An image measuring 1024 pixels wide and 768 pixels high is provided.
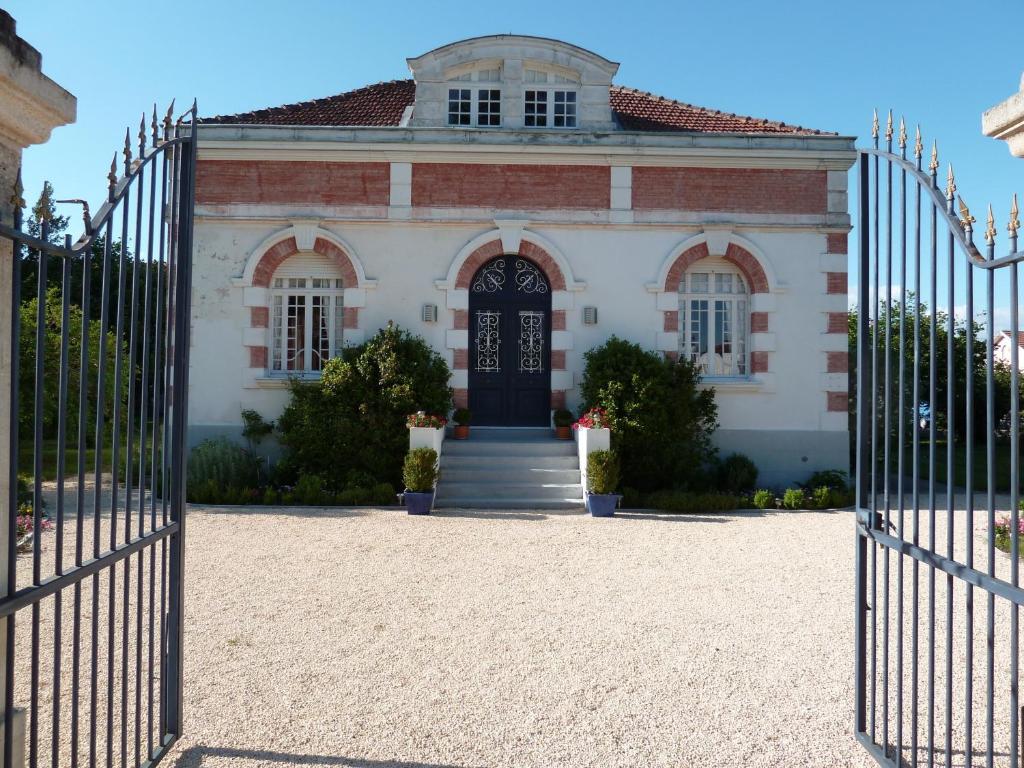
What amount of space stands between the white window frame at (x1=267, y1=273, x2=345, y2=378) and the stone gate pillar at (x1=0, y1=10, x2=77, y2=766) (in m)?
10.3

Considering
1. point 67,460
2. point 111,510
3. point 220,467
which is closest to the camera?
point 111,510

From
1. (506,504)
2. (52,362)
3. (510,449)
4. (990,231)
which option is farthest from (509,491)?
(990,231)

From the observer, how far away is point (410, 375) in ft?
38.9

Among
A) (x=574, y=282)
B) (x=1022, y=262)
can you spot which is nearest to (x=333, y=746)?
(x=1022, y=262)

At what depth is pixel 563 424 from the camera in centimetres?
1239

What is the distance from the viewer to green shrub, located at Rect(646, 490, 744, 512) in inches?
432

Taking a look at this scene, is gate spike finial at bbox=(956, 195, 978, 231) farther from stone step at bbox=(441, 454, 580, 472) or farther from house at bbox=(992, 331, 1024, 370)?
stone step at bbox=(441, 454, 580, 472)

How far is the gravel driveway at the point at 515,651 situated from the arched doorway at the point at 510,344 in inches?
168

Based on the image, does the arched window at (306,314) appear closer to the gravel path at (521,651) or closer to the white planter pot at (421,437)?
the white planter pot at (421,437)

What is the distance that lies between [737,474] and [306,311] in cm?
707

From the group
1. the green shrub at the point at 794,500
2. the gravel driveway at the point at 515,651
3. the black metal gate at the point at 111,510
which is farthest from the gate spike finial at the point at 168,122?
the green shrub at the point at 794,500

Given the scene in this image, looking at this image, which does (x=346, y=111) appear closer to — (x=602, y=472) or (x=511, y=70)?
(x=511, y=70)

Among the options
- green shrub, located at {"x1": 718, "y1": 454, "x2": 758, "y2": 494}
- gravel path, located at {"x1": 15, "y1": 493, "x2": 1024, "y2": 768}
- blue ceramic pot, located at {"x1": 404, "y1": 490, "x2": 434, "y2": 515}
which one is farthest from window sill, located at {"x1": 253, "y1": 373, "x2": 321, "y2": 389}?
green shrub, located at {"x1": 718, "y1": 454, "x2": 758, "y2": 494}

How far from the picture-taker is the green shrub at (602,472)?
10.4 metres
